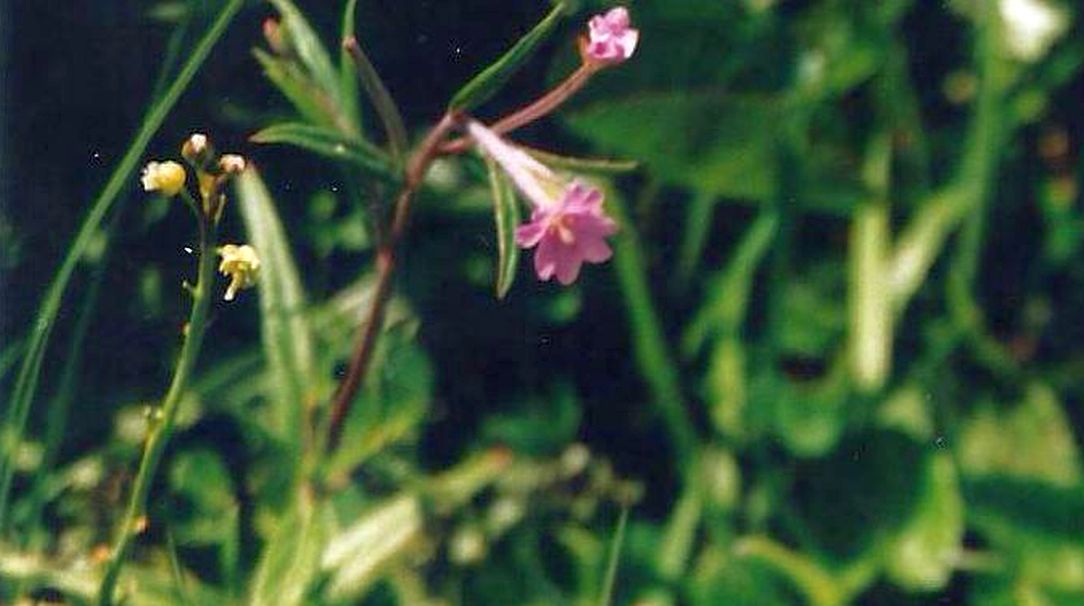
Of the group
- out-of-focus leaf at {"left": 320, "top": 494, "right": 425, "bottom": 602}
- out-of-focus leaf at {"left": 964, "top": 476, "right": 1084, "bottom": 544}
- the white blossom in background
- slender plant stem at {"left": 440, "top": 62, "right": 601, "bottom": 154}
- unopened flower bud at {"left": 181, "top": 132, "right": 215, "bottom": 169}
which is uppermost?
unopened flower bud at {"left": 181, "top": 132, "right": 215, "bottom": 169}

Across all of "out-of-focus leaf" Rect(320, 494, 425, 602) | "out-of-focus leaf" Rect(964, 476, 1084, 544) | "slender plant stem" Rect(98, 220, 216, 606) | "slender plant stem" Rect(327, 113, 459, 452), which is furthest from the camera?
"out-of-focus leaf" Rect(964, 476, 1084, 544)

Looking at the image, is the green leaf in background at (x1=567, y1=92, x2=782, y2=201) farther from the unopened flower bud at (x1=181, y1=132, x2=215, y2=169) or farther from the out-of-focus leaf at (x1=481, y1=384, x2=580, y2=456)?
the unopened flower bud at (x1=181, y1=132, x2=215, y2=169)

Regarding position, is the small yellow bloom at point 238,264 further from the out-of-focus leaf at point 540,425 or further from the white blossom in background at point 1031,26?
the white blossom in background at point 1031,26

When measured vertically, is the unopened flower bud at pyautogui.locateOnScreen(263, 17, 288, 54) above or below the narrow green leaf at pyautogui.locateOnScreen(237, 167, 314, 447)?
above

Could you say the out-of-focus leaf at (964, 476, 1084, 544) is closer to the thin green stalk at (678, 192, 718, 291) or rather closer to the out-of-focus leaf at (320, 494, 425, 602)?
the thin green stalk at (678, 192, 718, 291)

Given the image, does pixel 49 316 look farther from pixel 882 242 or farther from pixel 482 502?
pixel 882 242

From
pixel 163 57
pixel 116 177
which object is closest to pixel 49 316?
pixel 116 177

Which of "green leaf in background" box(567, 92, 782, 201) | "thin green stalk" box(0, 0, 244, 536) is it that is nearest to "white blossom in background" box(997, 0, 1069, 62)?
"green leaf in background" box(567, 92, 782, 201)

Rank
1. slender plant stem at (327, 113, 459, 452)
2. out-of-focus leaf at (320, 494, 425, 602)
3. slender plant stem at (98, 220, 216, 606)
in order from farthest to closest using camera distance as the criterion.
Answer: out-of-focus leaf at (320, 494, 425, 602) < slender plant stem at (327, 113, 459, 452) < slender plant stem at (98, 220, 216, 606)

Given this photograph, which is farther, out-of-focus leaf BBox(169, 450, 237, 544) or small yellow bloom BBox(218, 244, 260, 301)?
out-of-focus leaf BBox(169, 450, 237, 544)
